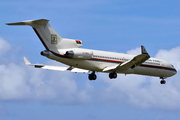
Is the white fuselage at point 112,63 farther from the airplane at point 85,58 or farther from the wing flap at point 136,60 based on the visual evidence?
the wing flap at point 136,60

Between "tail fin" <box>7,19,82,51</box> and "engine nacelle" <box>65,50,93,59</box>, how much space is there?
1.32 metres

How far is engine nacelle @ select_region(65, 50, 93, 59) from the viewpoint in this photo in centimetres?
3803

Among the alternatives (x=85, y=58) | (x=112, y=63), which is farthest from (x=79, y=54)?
(x=112, y=63)

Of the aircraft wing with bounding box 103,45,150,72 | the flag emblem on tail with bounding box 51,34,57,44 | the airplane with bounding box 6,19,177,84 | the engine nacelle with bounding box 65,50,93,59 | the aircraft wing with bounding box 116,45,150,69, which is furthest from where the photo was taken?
the aircraft wing with bounding box 103,45,150,72

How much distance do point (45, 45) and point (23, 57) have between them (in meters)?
7.85

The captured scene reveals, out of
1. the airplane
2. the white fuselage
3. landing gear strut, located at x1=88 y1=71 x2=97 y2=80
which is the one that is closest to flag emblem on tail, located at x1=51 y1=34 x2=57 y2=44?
the airplane

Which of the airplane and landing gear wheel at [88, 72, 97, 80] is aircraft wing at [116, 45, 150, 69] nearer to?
the airplane

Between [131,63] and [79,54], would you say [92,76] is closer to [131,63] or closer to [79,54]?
[131,63]

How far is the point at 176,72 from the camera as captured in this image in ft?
170

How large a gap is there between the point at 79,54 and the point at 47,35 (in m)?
4.47

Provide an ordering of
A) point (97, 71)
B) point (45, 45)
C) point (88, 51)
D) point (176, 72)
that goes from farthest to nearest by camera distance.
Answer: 1. point (176, 72)
2. point (97, 71)
3. point (88, 51)
4. point (45, 45)

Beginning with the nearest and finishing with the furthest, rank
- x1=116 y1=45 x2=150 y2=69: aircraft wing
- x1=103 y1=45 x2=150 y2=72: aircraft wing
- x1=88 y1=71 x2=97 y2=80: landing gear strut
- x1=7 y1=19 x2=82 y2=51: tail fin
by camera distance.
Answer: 1. x1=7 y1=19 x2=82 y2=51: tail fin
2. x1=116 y1=45 x2=150 y2=69: aircraft wing
3. x1=103 y1=45 x2=150 y2=72: aircraft wing
4. x1=88 y1=71 x2=97 y2=80: landing gear strut

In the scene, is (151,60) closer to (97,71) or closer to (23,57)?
(97,71)

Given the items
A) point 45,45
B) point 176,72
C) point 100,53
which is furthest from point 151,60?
point 45,45
